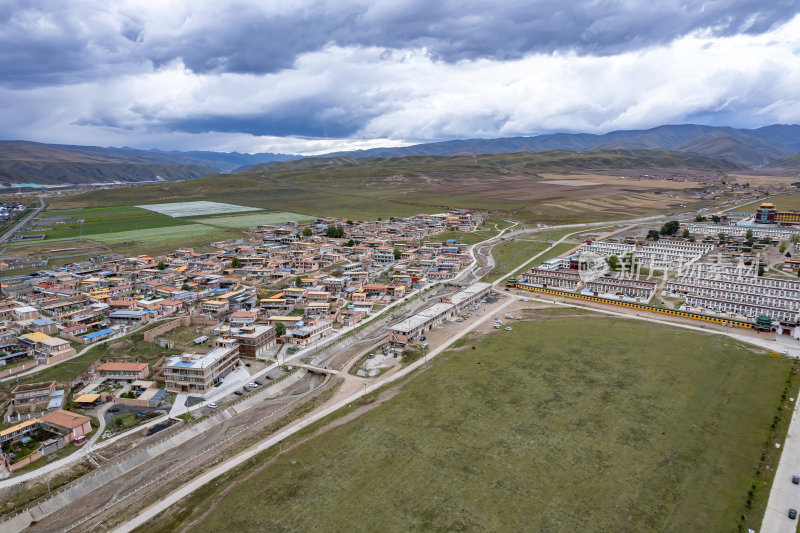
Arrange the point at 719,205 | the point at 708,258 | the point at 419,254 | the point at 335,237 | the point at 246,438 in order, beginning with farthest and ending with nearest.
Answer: the point at 719,205
the point at 335,237
the point at 419,254
the point at 708,258
the point at 246,438

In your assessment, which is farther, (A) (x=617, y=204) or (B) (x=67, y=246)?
(A) (x=617, y=204)

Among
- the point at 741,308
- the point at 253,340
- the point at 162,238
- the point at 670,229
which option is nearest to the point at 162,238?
the point at 162,238

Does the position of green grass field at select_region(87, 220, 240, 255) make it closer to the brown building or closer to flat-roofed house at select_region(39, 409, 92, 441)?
the brown building

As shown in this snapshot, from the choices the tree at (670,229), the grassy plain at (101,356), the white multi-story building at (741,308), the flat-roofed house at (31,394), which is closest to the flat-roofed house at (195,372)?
the grassy plain at (101,356)

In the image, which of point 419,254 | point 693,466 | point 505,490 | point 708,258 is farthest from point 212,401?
point 708,258

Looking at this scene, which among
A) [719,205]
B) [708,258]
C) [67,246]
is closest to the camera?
[708,258]

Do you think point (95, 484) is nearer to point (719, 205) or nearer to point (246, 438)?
point (246, 438)
